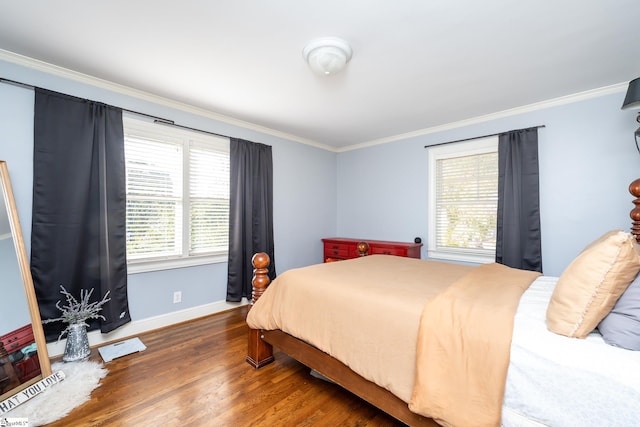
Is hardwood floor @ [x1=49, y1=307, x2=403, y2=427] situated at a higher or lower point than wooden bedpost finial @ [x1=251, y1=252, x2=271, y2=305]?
lower

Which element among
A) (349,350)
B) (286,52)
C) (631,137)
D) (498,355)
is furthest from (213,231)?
(631,137)

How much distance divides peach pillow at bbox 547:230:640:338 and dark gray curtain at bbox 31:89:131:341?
10.6 feet

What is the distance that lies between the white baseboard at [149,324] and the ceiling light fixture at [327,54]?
9.39 feet

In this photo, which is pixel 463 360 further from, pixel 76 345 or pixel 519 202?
pixel 76 345

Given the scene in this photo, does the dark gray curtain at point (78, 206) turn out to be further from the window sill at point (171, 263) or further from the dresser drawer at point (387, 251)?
the dresser drawer at point (387, 251)

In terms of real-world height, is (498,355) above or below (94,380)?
above

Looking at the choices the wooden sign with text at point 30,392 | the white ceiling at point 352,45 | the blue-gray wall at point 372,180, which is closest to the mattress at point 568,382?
the white ceiling at point 352,45

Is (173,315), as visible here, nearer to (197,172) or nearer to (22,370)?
(22,370)

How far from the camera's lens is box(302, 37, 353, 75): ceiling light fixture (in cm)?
193

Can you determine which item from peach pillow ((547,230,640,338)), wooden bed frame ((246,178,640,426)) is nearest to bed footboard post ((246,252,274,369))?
wooden bed frame ((246,178,640,426))

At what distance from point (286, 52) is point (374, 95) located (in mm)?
1087

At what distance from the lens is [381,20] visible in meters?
1.74

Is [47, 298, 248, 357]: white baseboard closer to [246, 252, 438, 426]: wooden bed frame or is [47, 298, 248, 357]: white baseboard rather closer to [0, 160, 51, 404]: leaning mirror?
[0, 160, 51, 404]: leaning mirror

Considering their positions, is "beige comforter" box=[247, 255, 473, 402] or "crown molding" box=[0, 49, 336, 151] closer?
"beige comforter" box=[247, 255, 473, 402]
